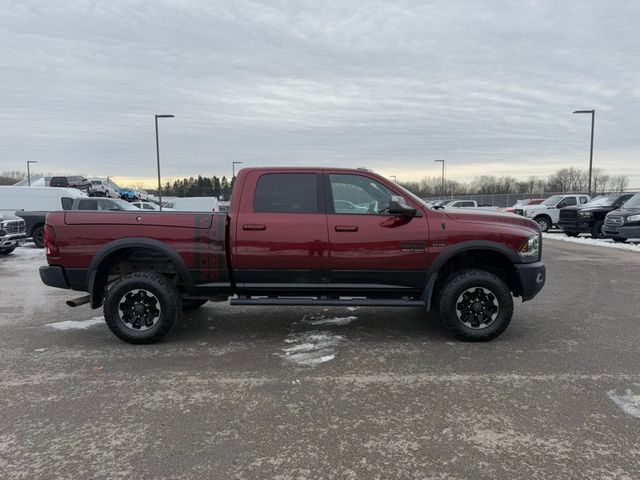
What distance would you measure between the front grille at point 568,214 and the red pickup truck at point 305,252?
16.0 metres

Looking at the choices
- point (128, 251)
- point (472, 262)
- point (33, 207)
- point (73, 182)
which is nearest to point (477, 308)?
point (472, 262)

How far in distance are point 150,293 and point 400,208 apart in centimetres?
282

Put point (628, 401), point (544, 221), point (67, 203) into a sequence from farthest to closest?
point (544, 221) → point (67, 203) → point (628, 401)

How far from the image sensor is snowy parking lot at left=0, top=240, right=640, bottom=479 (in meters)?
2.91

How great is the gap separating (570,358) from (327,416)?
2.69m

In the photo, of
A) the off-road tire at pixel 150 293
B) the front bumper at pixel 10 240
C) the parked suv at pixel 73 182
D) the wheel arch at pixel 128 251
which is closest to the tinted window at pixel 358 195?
the wheel arch at pixel 128 251

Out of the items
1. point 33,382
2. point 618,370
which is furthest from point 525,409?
point 33,382

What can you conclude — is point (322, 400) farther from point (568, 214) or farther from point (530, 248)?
point (568, 214)

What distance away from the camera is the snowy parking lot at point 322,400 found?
291 centimetres

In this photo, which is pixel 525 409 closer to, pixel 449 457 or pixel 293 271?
pixel 449 457

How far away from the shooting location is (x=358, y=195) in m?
5.28

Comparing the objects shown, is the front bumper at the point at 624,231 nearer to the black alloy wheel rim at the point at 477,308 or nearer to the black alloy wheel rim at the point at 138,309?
the black alloy wheel rim at the point at 477,308

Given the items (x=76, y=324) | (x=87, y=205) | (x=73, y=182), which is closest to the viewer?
(x=76, y=324)

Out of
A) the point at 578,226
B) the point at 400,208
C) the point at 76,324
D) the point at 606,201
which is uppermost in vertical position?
the point at 400,208
